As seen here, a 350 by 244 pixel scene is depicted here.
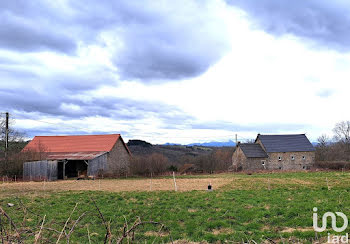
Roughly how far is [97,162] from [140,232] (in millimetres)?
28195

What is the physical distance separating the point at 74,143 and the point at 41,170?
30.2 feet

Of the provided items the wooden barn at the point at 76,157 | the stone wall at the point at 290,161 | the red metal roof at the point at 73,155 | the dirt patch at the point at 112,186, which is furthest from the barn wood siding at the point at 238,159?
the red metal roof at the point at 73,155

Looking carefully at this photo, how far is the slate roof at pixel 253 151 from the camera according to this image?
48188 millimetres

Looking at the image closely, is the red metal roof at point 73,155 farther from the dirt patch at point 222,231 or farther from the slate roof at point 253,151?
the dirt patch at point 222,231

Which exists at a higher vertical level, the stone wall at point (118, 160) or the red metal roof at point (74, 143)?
the red metal roof at point (74, 143)

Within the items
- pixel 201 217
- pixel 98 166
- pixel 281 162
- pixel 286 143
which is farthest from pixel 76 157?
pixel 286 143

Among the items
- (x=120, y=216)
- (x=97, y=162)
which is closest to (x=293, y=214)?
(x=120, y=216)

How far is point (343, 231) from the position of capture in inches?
320

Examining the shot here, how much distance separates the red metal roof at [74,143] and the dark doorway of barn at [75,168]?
5.81 ft

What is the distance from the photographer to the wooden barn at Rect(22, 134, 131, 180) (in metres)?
33.9

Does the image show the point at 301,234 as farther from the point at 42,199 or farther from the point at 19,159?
the point at 19,159

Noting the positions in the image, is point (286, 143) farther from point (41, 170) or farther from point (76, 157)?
point (41, 170)

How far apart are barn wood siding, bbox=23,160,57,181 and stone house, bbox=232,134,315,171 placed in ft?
92.8

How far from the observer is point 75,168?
3950 centimetres
